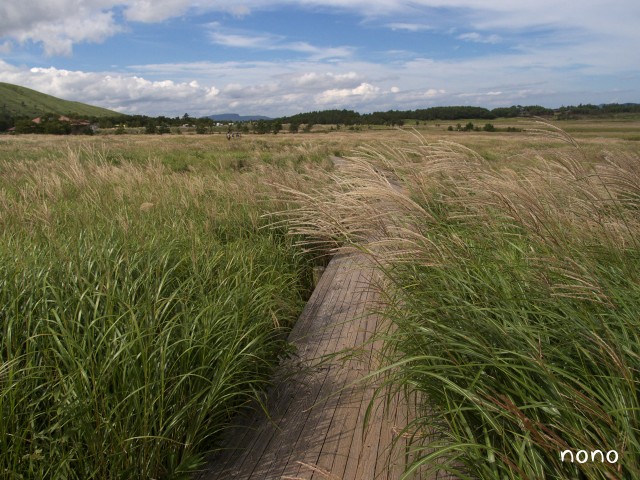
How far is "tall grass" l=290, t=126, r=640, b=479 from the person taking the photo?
1.41 m

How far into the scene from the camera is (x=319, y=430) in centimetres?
227

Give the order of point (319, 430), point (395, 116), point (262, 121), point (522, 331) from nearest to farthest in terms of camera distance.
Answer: point (522, 331) → point (319, 430) → point (262, 121) → point (395, 116)

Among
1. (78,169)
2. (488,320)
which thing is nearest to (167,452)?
(488,320)

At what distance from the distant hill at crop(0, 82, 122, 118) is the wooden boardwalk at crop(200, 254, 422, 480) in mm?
128895

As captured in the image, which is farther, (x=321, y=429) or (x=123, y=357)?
(x=321, y=429)

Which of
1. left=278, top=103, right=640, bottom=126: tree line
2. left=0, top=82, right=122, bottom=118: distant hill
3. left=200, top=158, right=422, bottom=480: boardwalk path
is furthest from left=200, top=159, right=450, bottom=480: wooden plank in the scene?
left=0, top=82, right=122, bottom=118: distant hill

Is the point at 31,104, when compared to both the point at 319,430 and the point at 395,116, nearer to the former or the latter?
the point at 395,116

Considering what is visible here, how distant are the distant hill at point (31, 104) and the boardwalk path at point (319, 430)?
129 meters

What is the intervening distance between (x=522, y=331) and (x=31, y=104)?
509ft

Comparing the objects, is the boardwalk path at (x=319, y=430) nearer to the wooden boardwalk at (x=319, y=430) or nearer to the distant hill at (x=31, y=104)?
the wooden boardwalk at (x=319, y=430)

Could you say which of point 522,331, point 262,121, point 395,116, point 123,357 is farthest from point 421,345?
point 395,116

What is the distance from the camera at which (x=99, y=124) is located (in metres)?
83.6

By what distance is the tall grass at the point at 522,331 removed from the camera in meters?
1.41

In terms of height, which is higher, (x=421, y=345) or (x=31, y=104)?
(x=31, y=104)
